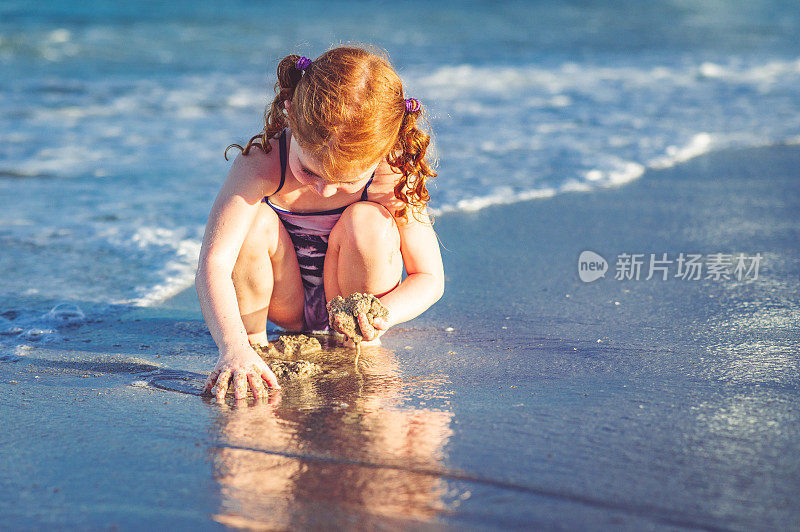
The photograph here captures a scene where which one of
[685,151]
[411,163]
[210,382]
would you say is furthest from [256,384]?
[685,151]

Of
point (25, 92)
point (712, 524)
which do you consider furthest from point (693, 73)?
point (712, 524)

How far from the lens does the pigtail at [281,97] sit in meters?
2.46

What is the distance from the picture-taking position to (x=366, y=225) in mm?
2777

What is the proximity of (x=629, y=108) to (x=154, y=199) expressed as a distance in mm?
4501

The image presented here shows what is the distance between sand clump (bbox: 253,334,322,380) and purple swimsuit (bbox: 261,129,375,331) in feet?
0.37

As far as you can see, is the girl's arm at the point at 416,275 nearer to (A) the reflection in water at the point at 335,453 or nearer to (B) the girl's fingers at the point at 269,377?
(A) the reflection in water at the point at 335,453

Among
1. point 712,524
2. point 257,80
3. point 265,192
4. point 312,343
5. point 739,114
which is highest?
point 257,80

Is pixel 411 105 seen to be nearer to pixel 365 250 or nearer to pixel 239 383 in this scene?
pixel 365 250

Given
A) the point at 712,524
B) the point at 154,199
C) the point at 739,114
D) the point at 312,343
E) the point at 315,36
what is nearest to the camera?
the point at 712,524

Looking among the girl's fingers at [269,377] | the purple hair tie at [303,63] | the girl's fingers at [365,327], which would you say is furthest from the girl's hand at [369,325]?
the purple hair tie at [303,63]

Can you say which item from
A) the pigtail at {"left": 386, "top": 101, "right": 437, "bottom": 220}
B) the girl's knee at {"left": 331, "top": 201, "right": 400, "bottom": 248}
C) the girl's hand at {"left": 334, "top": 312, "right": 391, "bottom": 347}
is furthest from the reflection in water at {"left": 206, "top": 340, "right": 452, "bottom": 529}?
the pigtail at {"left": 386, "top": 101, "right": 437, "bottom": 220}

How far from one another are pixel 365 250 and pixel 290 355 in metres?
0.49

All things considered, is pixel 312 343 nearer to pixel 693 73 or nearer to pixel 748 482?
pixel 748 482

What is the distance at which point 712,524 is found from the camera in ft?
5.77
